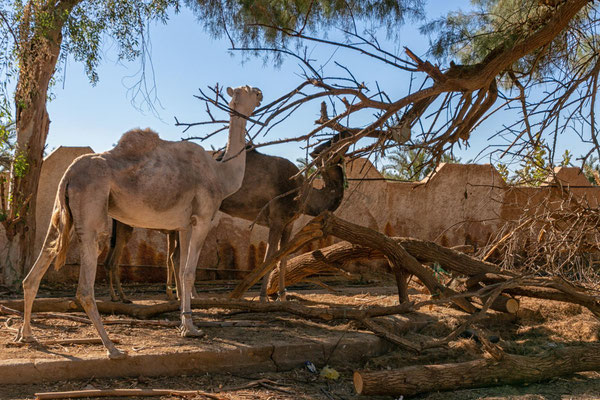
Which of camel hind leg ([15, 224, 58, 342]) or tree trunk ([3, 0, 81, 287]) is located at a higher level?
tree trunk ([3, 0, 81, 287])

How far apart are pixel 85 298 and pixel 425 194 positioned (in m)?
10.1

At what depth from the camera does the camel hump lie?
20.7ft

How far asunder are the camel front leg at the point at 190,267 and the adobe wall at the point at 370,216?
16.5 feet

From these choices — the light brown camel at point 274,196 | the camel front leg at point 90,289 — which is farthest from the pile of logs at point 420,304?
the camel front leg at point 90,289

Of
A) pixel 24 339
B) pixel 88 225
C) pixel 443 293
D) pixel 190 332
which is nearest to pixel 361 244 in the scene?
pixel 443 293

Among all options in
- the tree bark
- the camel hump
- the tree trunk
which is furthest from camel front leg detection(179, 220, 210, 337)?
the tree trunk

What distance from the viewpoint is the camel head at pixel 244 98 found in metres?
7.21

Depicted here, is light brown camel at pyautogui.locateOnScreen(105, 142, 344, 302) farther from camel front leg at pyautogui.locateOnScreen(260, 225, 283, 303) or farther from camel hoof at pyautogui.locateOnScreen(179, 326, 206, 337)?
camel hoof at pyautogui.locateOnScreen(179, 326, 206, 337)

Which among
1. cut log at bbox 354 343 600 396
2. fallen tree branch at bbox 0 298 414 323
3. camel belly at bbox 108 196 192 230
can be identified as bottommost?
cut log at bbox 354 343 600 396

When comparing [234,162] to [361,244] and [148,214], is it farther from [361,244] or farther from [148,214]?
[361,244]

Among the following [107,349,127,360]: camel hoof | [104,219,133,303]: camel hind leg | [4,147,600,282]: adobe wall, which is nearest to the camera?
[107,349,127,360]: camel hoof

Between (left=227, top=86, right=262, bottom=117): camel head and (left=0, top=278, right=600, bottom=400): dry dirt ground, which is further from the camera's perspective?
(left=227, top=86, right=262, bottom=117): camel head

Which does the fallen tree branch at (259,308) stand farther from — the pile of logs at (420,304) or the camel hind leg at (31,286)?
the camel hind leg at (31,286)

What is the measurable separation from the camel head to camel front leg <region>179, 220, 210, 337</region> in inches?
59.0
